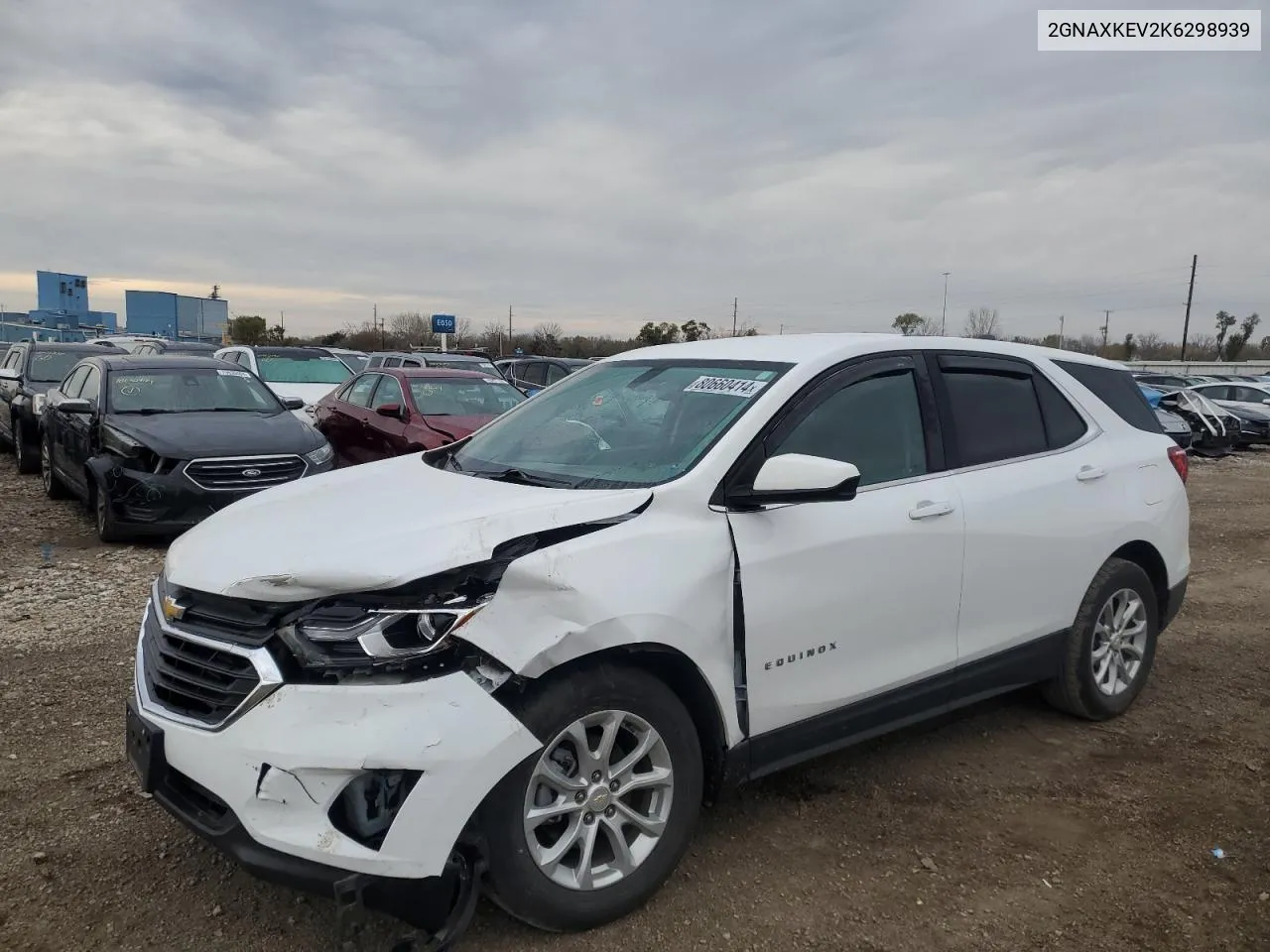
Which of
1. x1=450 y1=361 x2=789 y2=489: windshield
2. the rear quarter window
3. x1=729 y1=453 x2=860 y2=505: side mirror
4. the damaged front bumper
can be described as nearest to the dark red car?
x1=450 y1=361 x2=789 y2=489: windshield

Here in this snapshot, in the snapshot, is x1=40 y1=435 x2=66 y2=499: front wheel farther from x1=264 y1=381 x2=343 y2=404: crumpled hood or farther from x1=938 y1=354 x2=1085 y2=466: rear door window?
x1=938 y1=354 x2=1085 y2=466: rear door window

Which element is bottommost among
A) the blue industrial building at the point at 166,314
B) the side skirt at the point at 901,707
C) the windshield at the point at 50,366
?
the side skirt at the point at 901,707

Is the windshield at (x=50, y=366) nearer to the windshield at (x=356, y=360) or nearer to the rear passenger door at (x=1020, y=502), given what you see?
the windshield at (x=356, y=360)

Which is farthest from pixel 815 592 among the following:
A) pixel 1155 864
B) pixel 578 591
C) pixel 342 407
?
pixel 342 407

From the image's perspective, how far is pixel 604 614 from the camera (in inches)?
102

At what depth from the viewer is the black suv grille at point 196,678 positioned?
249 cm

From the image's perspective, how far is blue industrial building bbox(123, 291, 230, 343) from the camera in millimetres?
58875

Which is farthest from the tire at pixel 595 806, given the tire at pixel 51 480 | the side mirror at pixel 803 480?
the tire at pixel 51 480

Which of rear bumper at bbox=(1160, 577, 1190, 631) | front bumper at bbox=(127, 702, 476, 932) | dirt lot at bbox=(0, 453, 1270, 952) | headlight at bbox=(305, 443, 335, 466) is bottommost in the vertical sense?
dirt lot at bbox=(0, 453, 1270, 952)

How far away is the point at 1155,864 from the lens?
324 cm

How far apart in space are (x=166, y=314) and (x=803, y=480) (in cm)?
6600

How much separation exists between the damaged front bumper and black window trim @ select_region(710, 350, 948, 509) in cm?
107

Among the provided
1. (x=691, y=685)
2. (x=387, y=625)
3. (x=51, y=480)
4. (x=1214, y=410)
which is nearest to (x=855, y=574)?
(x=691, y=685)

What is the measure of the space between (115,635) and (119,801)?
2117 millimetres
